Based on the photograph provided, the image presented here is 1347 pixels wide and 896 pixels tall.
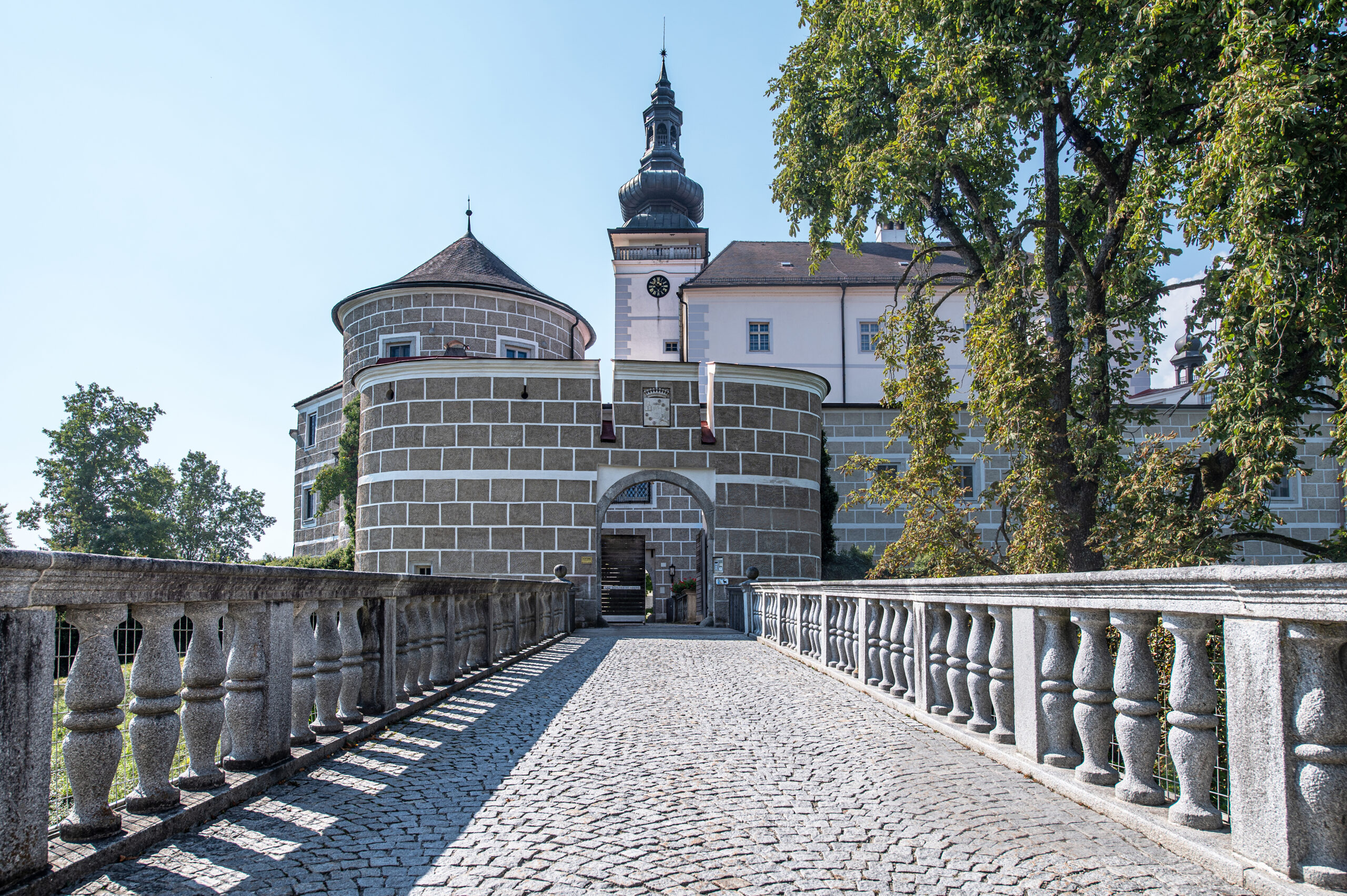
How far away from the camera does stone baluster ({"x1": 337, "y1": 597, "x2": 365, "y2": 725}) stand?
19.1 ft

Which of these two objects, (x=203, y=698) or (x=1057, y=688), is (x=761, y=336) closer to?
(x=1057, y=688)

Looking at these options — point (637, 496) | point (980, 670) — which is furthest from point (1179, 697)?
point (637, 496)

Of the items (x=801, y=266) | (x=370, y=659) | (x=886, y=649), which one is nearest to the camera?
(x=370, y=659)

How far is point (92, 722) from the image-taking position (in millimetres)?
3227

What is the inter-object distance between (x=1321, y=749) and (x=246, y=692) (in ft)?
13.3

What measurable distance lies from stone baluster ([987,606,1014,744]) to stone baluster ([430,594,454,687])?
4.29 metres

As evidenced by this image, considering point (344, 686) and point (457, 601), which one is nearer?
point (344, 686)

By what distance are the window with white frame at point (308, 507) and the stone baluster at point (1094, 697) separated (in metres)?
30.7

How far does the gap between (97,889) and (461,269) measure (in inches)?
1115

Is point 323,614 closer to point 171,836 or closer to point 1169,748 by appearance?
point 171,836

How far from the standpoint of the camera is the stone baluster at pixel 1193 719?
3346 mm

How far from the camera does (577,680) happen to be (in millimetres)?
9305

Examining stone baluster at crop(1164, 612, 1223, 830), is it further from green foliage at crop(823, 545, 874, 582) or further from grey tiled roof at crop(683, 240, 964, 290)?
grey tiled roof at crop(683, 240, 964, 290)

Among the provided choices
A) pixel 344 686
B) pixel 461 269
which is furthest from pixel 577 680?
pixel 461 269
